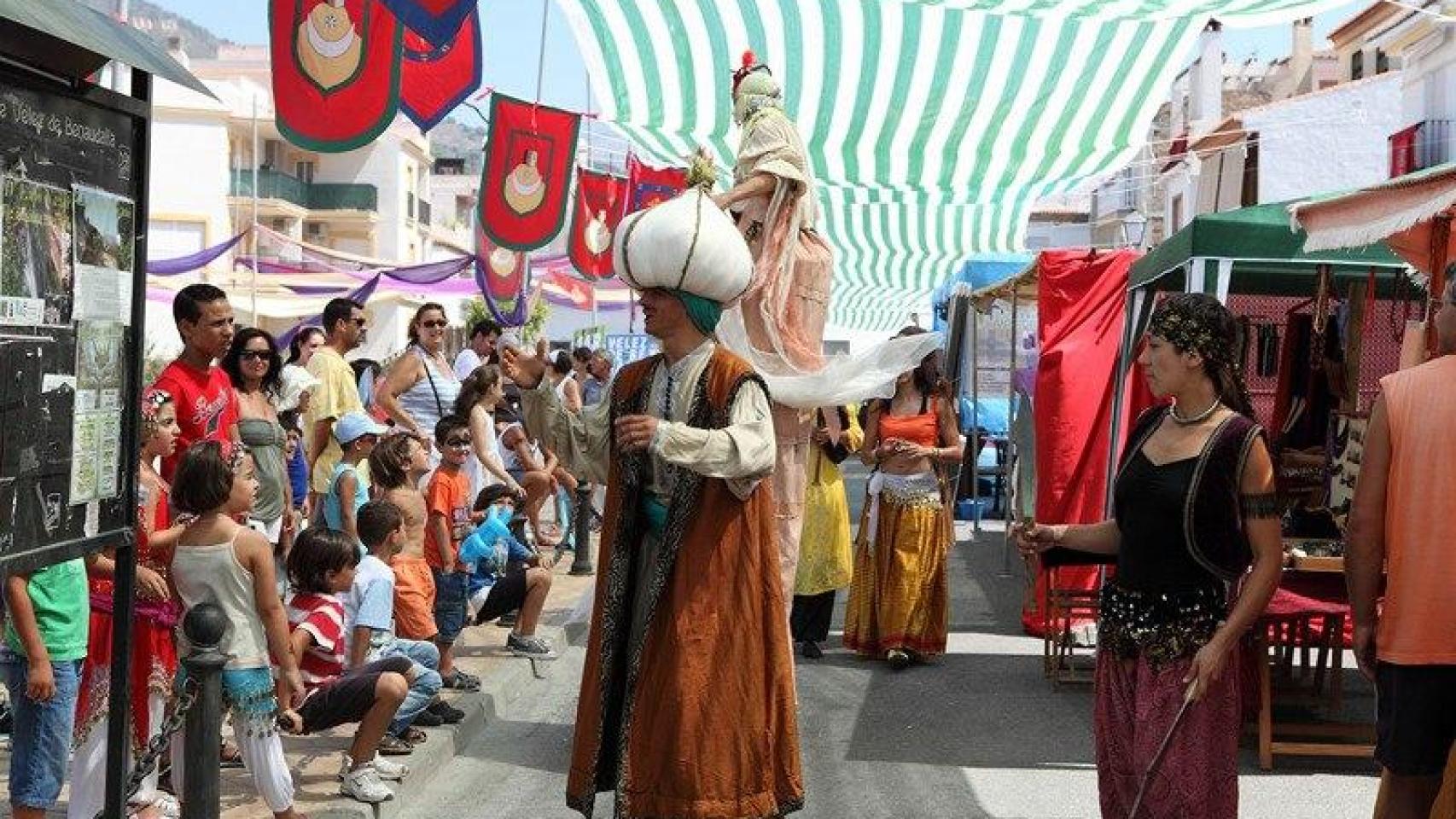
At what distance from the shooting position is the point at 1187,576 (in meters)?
5.09

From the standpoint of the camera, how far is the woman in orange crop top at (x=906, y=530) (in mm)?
10445

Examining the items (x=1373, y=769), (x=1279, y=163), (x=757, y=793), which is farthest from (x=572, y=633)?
(x=1279, y=163)

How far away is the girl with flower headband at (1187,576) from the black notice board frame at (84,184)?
277cm

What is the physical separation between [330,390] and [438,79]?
234cm

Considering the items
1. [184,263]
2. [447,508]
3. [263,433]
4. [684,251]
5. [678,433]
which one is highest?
[184,263]

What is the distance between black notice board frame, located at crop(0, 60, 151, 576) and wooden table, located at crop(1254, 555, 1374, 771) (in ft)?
15.8

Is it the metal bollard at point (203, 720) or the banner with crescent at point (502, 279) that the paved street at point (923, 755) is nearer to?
the metal bollard at point (203, 720)

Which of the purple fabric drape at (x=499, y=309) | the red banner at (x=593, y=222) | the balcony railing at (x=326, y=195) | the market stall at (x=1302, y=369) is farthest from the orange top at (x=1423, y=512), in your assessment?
the balcony railing at (x=326, y=195)

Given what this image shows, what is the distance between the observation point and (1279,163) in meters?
39.4

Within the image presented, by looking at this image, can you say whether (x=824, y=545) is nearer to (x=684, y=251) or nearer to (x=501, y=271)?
(x=684, y=251)

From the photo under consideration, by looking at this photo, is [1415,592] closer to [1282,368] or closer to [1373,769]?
[1373,769]

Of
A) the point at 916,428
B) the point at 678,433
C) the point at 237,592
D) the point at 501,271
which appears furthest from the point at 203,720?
the point at 501,271

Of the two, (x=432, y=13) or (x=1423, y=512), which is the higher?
(x=432, y=13)

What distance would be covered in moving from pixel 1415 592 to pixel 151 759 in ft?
11.4
